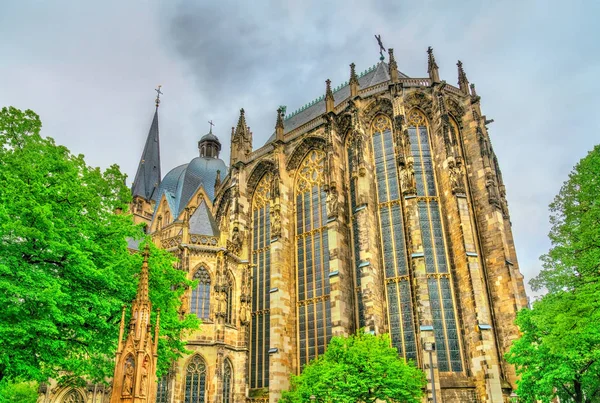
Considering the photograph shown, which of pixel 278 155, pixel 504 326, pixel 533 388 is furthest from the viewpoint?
pixel 278 155

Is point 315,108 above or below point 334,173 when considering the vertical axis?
above

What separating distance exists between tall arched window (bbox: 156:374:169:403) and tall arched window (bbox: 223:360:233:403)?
9.56ft

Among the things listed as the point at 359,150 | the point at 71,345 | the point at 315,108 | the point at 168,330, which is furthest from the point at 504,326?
the point at 315,108

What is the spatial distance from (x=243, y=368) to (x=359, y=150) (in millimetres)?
13603

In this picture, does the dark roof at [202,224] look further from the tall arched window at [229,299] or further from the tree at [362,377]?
the tree at [362,377]

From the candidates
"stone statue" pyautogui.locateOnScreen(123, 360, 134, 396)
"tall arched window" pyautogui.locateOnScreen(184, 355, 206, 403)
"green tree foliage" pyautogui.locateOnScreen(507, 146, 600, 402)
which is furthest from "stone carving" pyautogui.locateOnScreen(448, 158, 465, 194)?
"stone statue" pyautogui.locateOnScreen(123, 360, 134, 396)

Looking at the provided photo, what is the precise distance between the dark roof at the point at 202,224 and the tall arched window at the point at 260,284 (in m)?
3.46

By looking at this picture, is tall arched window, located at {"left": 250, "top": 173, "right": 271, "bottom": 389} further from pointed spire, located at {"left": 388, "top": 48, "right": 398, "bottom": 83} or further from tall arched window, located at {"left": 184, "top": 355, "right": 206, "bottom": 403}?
pointed spire, located at {"left": 388, "top": 48, "right": 398, "bottom": 83}

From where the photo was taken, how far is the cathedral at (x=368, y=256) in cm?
2058

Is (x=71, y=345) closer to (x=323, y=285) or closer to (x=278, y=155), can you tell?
(x=323, y=285)

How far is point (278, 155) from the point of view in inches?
1148

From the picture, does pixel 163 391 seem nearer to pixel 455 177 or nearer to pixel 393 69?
pixel 455 177

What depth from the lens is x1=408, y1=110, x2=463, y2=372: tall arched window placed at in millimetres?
20219

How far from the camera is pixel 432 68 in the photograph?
25.5 meters
